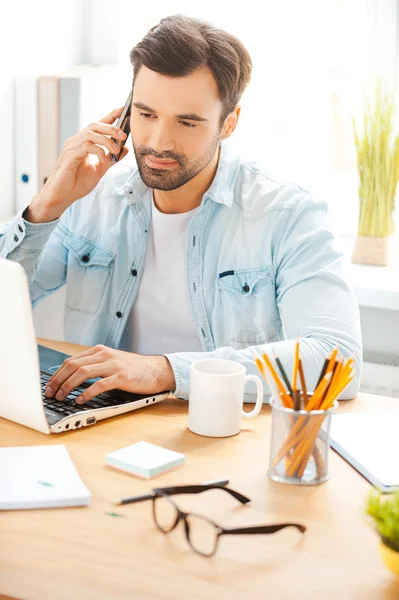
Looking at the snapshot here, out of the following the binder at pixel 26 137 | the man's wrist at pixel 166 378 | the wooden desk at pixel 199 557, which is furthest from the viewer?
the binder at pixel 26 137

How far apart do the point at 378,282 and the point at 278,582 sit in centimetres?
152

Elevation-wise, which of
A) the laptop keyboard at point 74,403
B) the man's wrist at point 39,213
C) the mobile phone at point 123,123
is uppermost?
the mobile phone at point 123,123

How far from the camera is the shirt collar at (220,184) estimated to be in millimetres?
1812

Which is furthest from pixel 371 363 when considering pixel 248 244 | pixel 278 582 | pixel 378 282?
pixel 278 582

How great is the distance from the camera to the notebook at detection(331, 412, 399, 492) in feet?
3.85

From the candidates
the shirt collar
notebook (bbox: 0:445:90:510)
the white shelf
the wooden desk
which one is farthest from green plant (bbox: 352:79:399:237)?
notebook (bbox: 0:445:90:510)

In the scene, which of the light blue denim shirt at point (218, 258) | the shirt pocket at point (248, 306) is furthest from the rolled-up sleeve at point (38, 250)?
the shirt pocket at point (248, 306)

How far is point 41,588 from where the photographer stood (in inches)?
34.5

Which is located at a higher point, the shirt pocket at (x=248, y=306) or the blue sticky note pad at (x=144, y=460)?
the shirt pocket at (x=248, y=306)

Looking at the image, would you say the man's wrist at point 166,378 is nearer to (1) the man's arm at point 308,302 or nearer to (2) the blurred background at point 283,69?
(1) the man's arm at point 308,302

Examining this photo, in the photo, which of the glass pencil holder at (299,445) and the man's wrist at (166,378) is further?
the man's wrist at (166,378)

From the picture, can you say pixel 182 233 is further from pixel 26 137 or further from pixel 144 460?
pixel 26 137

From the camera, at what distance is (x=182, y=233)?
188 cm

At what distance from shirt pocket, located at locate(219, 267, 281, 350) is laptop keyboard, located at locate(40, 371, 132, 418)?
0.45 meters
